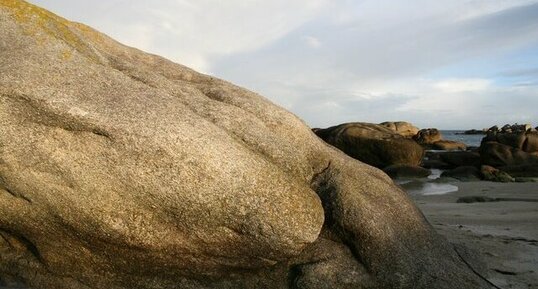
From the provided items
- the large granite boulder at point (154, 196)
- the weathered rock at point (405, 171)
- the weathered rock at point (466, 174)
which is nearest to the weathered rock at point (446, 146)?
the weathered rock at point (466, 174)

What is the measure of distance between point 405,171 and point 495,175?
5298mm

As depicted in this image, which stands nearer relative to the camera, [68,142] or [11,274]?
[68,142]

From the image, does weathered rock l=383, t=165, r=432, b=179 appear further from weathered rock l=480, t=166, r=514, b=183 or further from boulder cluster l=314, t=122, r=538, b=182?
weathered rock l=480, t=166, r=514, b=183

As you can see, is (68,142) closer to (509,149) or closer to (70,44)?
(70,44)

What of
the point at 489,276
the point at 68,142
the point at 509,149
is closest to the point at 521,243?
the point at 489,276

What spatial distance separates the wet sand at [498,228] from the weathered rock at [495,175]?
194 inches

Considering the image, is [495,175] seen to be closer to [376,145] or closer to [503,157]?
[503,157]

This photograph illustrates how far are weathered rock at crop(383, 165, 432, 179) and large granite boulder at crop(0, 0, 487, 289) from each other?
21.2 metres

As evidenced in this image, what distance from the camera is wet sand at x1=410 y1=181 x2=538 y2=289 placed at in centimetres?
965

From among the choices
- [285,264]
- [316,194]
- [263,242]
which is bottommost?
→ [285,264]

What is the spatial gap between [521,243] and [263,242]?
7.90m

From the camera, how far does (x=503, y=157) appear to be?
112 ft

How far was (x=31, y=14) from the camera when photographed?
8.46 meters

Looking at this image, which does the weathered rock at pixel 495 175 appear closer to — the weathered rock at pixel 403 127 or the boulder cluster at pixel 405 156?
the boulder cluster at pixel 405 156
